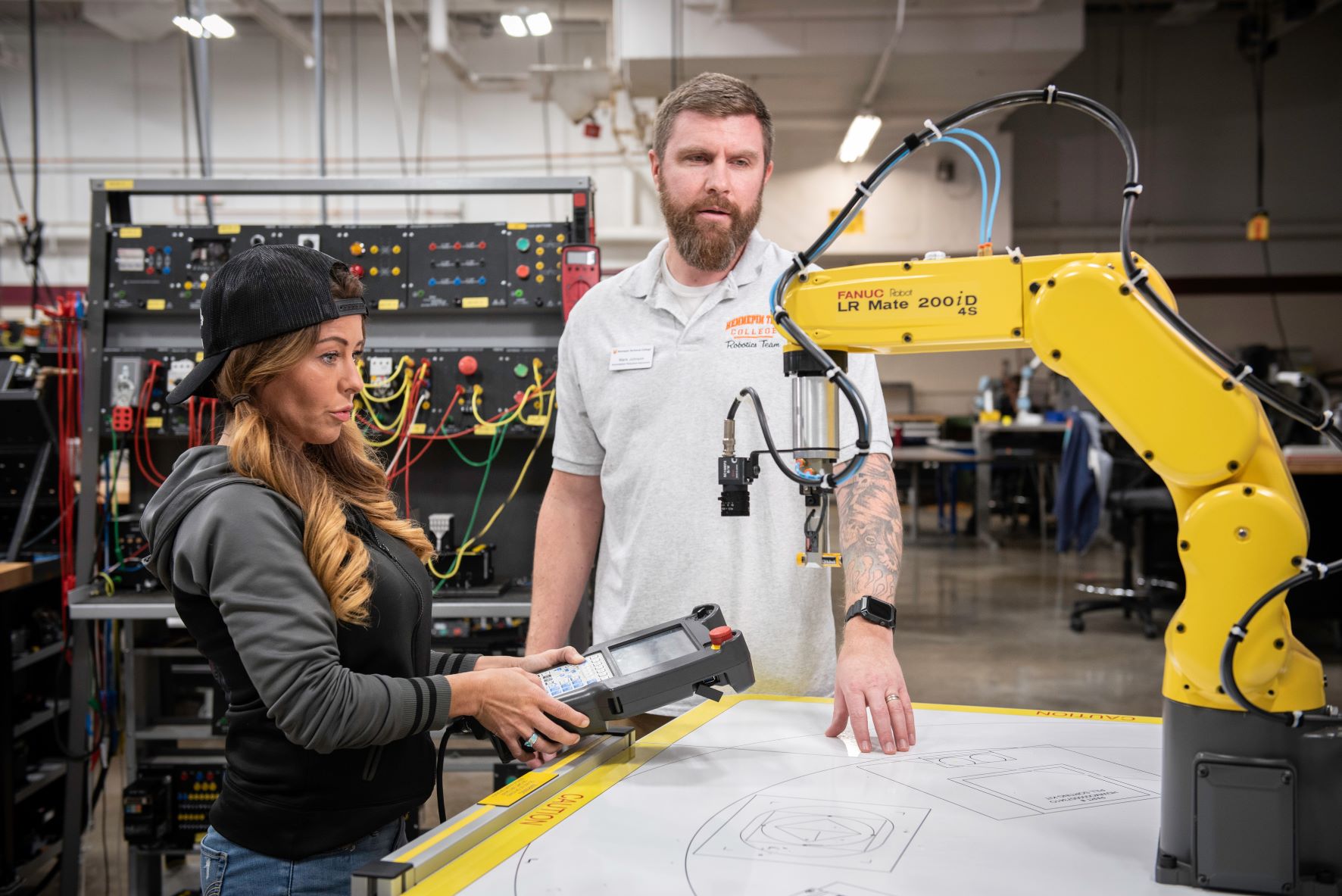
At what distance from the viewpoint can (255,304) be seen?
1025mm

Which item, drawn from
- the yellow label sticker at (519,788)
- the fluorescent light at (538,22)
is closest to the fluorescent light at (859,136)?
the fluorescent light at (538,22)

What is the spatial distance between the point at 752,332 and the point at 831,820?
2.71ft

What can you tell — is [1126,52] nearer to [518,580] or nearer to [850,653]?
[518,580]

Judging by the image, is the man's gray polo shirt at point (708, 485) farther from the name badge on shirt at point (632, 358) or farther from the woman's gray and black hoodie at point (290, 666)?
the woman's gray and black hoodie at point (290, 666)

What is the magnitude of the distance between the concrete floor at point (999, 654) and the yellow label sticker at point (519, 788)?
6.90ft

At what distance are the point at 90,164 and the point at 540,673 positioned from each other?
9.85m

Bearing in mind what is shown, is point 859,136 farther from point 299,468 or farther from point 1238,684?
point 1238,684

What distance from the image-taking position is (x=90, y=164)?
8.99 metres

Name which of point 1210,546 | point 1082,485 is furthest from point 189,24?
point 1082,485

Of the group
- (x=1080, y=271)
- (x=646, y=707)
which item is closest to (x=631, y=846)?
(x=646, y=707)

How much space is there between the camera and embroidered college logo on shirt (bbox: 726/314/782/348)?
1546 mm

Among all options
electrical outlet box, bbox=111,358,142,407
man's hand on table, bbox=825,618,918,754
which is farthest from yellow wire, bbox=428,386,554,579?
man's hand on table, bbox=825,618,918,754

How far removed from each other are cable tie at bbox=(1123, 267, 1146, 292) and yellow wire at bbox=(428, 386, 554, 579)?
1.78 m

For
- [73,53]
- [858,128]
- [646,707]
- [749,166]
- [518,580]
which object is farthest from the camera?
[73,53]
